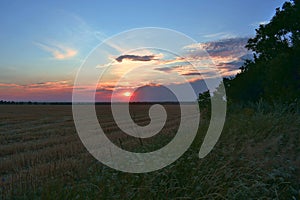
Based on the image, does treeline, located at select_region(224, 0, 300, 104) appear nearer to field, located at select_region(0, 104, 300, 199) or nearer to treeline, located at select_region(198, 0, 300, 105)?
treeline, located at select_region(198, 0, 300, 105)

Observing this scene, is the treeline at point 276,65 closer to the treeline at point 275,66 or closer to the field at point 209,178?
the treeline at point 275,66

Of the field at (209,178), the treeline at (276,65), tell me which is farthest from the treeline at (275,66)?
the field at (209,178)

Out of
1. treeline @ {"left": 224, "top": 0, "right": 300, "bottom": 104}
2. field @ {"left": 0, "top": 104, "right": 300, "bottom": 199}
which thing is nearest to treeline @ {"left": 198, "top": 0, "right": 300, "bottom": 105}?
treeline @ {"left": 224, "top": 0, "right": 300, "bottom": 104}

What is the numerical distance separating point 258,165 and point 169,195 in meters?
1.91

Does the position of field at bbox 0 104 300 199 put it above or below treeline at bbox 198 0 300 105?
below

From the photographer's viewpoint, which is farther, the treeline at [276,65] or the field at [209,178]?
the treeline at [276,65]

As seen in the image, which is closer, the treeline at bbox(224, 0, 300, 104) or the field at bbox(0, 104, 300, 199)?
the field at bbox(0, 104, 300, 199)

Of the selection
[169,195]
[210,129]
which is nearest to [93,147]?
[210,129]

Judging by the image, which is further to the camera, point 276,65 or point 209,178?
point 276,65

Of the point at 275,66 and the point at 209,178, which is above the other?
the point at 275,66

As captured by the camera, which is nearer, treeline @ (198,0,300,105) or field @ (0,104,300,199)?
field @ (0,104,300,199)

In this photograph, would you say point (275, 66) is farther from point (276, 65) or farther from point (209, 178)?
point (209, 178)

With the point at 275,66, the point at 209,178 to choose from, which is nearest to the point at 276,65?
the point at 275,66

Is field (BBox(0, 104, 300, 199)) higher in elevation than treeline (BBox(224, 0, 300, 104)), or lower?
lower
